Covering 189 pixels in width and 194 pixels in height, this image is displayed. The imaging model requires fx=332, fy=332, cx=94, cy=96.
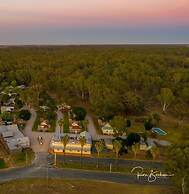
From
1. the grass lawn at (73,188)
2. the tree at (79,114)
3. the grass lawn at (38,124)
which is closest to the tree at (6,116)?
the grass lawn at (38,124)

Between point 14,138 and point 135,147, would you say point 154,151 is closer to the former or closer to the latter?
point 135,147

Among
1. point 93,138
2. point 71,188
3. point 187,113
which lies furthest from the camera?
point 187,113

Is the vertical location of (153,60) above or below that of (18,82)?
above

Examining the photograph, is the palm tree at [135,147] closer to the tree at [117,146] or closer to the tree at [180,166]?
the tree at [117,146]

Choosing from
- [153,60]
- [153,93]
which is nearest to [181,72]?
[153,93]

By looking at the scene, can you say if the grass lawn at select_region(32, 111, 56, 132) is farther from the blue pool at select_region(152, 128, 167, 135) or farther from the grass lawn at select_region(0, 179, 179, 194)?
the grass lawn at select_region(0, 179, 179, 194)

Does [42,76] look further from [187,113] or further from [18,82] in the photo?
[187,113]
